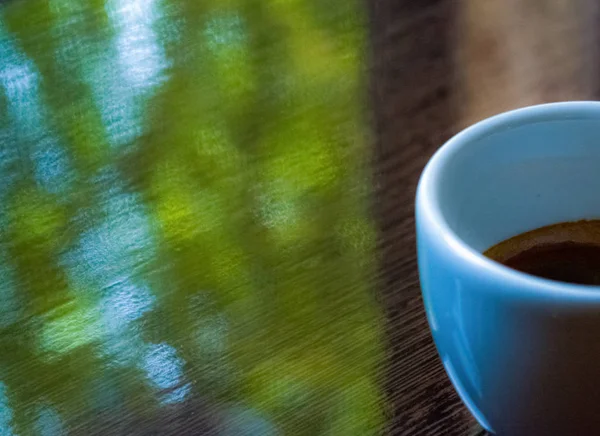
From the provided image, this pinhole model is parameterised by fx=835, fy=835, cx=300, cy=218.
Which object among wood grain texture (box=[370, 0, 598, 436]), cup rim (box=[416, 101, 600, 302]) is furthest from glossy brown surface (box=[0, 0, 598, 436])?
cup rim (box=[416, 101, 600, 302])

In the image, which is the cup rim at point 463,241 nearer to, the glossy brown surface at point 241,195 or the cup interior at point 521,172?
the cup interior at point 521,172

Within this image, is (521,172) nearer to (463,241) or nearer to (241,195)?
(463,241)

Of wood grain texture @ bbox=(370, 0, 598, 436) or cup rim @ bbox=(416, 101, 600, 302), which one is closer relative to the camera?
cup rim @ bbox=(416, 101, 600, 302)

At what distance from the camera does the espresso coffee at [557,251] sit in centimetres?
40

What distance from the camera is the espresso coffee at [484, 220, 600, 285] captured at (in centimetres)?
40

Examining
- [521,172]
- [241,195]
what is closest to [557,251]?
[521,172]

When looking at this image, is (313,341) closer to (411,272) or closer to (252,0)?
(411,272)

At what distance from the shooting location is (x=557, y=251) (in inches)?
16.0

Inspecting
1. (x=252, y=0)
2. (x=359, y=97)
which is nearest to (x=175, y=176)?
(x=359, y=97)

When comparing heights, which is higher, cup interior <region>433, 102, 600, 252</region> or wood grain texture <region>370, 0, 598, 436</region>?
cup interior <region>433, 102, 600, 252</region>

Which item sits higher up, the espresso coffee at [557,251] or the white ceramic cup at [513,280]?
the white ceramic cup at [513,280]

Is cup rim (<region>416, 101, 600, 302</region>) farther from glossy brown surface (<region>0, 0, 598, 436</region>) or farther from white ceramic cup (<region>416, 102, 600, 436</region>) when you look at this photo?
glossy brown surface (<region>0, 0, 598, 436</region>)

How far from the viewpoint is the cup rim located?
30cm

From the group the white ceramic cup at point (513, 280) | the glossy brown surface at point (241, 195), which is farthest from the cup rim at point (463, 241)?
the glossy brown surface at point (241, 195)
